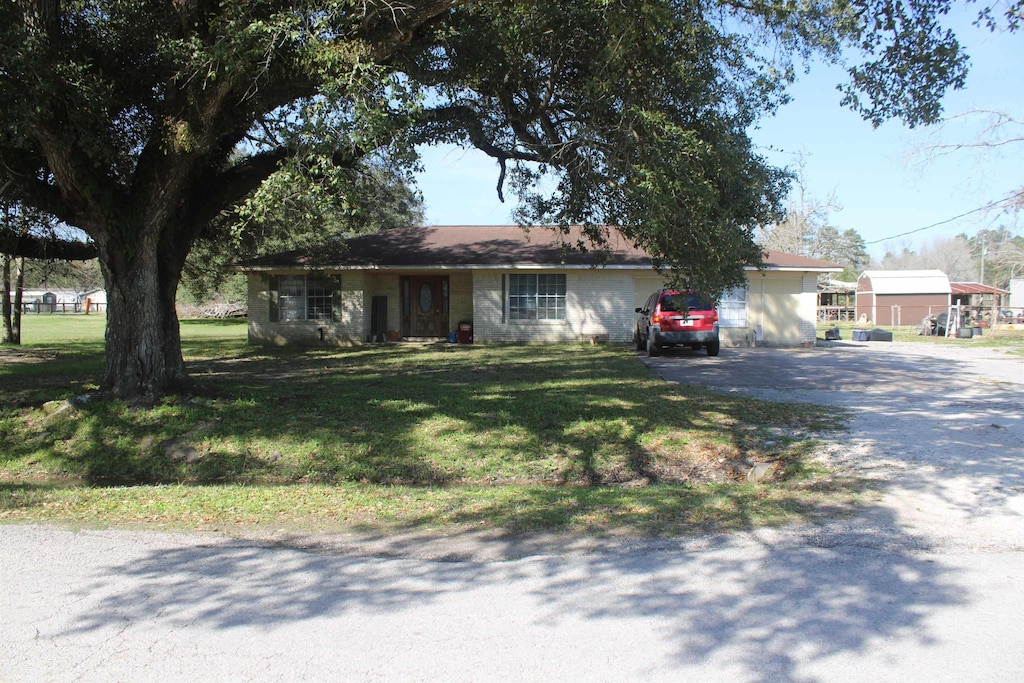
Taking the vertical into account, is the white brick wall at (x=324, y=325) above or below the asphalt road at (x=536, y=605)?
above

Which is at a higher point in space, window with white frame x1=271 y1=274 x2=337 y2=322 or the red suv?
window with white frame x1=271 y1=274 x2=337 y2=322

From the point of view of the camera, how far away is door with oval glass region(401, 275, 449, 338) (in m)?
25.3

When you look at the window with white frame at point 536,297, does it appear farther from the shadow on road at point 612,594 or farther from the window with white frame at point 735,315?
the shadow on road at point 612,594

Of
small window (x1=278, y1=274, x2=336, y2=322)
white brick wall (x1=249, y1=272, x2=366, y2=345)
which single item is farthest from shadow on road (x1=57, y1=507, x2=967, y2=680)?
small window (x1=278, y1=274, x2=336, y2=322)

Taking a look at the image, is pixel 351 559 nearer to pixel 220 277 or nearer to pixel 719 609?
pixel 719 609

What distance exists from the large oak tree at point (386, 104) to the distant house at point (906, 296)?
1469 inches

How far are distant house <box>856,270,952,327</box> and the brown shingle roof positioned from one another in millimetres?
22875

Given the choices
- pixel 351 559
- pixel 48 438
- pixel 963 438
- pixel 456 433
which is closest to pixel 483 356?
pixel 456 433

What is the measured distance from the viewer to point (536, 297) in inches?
947

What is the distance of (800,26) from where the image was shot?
9648 mm

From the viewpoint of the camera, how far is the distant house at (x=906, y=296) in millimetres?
43438

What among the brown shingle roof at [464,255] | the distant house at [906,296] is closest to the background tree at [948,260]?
the distant house at [906,296]

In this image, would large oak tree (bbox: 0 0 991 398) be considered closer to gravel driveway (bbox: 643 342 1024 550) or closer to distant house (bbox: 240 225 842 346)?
gravel driveway (bbox: 643 342 1024 550)

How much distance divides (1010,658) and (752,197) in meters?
8.02
